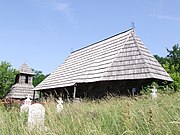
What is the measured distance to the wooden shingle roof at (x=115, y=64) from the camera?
1911 cm

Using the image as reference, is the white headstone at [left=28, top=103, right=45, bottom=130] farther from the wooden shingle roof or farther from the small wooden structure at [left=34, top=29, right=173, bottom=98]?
the wooden shingle roof

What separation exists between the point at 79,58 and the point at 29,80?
686 inches

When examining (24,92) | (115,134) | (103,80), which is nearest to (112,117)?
(115,134)

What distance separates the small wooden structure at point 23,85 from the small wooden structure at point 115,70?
15.3 m

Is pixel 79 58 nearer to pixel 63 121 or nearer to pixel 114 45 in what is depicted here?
pixel 114 45

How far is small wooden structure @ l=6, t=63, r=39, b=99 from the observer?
4091 centimetres

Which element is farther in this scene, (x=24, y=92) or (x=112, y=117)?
(x=24, y=92)

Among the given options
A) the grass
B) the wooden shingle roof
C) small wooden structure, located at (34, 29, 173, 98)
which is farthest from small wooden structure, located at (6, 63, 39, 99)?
the grass

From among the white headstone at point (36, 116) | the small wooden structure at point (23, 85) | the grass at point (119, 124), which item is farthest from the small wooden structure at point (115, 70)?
the small wooden structure at point (23, 85)

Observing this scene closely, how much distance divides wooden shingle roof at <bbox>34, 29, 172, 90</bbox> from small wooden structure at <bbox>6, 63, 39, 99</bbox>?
14191mm

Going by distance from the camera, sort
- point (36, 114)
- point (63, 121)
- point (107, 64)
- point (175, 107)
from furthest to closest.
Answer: point (107, 64), point (36, 114), point (63, 121), point (175, 107)

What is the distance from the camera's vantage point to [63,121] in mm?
5312

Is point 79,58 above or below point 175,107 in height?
above

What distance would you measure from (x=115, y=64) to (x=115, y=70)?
789mm
